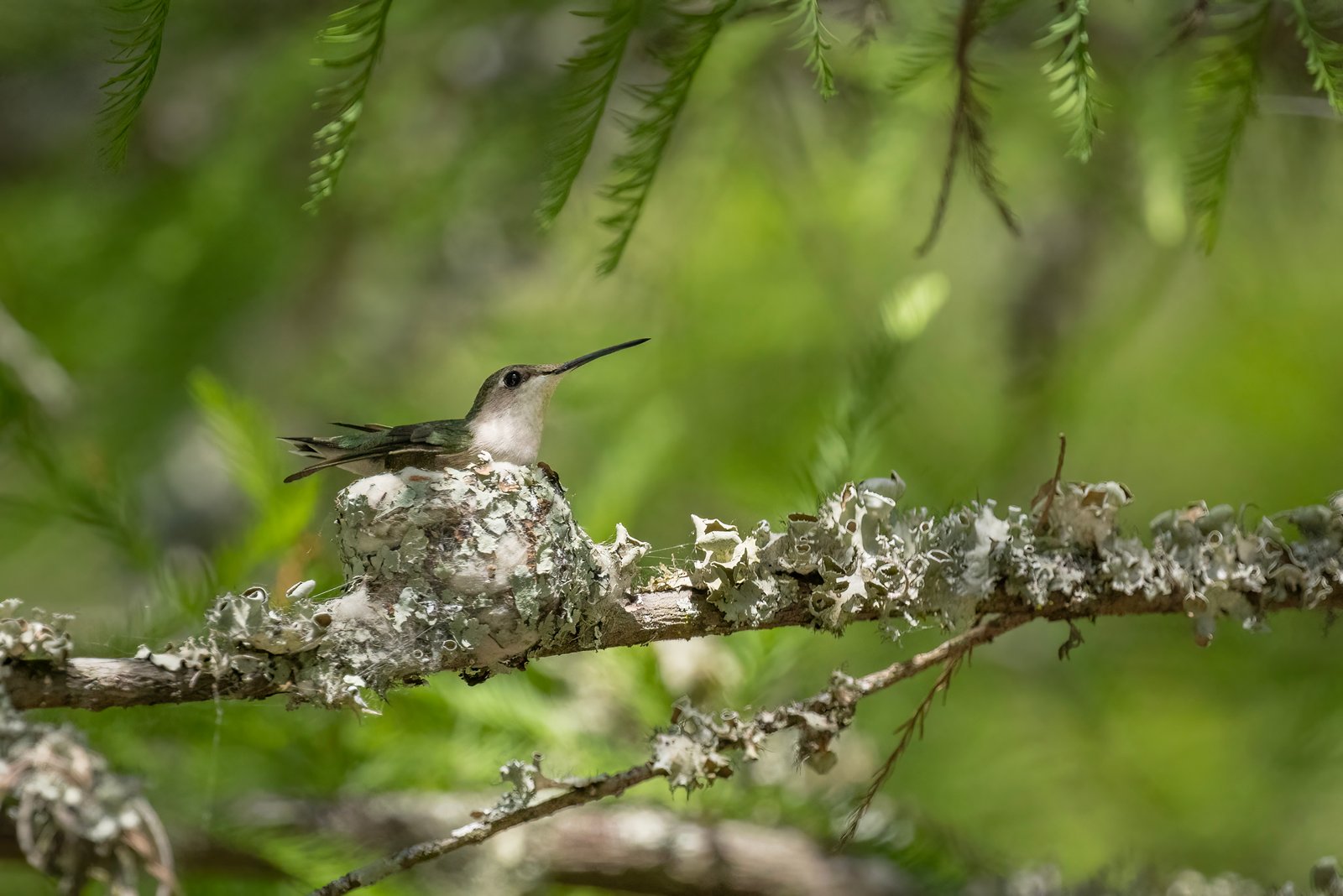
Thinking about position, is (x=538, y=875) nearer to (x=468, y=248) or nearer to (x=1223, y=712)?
(x=1223, y=712)

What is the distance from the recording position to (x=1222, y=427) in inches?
230

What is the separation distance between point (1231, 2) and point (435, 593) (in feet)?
6.62

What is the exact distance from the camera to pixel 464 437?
2836 mm

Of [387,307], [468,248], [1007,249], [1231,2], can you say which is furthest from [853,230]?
[1231,2]

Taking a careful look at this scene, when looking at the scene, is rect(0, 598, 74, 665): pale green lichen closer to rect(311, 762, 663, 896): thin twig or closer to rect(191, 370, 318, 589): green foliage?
rect(311, 762, 663, 896): thin twig

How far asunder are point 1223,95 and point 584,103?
126cm

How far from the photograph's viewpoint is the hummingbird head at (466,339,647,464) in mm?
2889

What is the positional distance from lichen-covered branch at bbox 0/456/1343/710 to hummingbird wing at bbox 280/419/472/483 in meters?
0.49

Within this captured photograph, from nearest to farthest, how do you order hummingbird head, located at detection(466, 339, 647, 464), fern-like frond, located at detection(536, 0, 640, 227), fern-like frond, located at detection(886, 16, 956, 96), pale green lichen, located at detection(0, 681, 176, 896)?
pale green lichen, located at detection(0, 681, 176, 896), fern-like frond, located at detection(536, 0, 640, 227), fern-like frond, located at detection(886, 16, 956, 96), hummingbird head, located at detection(466, 339, 647, 464)

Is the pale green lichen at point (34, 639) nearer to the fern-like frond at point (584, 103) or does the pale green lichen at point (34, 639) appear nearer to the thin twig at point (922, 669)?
the fern-like frond at point (584, 103)

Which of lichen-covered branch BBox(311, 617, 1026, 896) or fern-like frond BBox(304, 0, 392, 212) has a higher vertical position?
fern-like frond BBox(304, 0, 392, 212)

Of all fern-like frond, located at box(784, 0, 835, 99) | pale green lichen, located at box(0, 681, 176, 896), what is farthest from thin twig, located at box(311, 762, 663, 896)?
fern-like frond, located at box(784, 0, 835, 99)

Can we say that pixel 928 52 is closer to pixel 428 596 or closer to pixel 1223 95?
pixel 1223 95

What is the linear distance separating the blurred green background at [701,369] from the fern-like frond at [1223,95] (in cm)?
69
